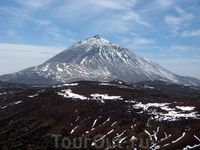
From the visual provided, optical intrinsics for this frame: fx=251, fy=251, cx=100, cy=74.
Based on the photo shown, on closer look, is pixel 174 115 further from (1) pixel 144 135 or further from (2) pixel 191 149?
(2) pixel 191 149

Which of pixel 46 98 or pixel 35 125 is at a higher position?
pixel 46 98

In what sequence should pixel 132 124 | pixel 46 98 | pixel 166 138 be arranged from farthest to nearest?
pixel 46 98
pixel 132 124
pixel 166 138

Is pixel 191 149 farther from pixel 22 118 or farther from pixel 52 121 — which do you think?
pixel 22 118

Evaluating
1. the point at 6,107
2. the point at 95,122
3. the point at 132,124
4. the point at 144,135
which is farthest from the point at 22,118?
the point at 144,135

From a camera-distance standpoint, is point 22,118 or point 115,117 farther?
point 22,118

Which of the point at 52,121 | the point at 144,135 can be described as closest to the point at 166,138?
the point at 144,135

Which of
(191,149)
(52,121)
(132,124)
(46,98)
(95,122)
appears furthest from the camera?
(46,98)
